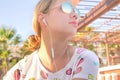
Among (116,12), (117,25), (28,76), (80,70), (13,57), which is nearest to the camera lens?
(80,70)

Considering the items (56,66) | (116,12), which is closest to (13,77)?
(56,66)

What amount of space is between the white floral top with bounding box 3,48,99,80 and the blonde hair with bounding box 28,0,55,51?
4 cm

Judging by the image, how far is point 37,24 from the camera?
1.28 m

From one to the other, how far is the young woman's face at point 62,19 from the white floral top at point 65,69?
11cm

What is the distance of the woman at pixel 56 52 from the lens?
3.74 feet

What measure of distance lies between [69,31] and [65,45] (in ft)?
0.30

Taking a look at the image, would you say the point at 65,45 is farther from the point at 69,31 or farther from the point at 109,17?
the point at 109,17

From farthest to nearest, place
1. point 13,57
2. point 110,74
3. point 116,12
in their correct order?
point 13,57, point 116,12, point 110,74

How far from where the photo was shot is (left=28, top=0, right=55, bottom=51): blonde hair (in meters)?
1.24

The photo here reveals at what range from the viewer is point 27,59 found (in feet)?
4.25

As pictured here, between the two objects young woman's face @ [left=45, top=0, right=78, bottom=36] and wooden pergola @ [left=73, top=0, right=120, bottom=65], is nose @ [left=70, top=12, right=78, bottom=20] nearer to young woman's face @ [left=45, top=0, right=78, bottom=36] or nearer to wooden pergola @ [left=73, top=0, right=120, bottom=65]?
young woman's face @ [left=45, top=0, right=78, bottom=36]

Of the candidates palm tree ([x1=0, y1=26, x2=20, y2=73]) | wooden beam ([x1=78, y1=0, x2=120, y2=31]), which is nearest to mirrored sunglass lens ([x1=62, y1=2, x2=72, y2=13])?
wooden beam ([x1=78, y1=0, x2=120, y2=31])

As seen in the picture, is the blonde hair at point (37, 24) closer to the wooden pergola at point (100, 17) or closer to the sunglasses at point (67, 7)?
the sunglasses at point (67, 7)

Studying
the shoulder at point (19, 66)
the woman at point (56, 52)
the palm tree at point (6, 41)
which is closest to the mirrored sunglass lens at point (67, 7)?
the woman at point (56, 52)
